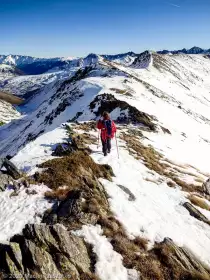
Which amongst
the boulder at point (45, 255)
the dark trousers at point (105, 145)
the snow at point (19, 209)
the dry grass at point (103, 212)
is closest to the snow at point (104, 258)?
the dry grass at point (103, 212)

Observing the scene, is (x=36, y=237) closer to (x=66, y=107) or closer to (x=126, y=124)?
(x=126, y=124)

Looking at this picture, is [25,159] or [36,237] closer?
[36,237]

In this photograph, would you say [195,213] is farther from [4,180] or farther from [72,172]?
[4,180]

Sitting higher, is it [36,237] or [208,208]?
[36,237]

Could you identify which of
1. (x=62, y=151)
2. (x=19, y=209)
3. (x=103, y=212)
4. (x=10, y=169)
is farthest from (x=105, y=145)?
(x=19, y=209)

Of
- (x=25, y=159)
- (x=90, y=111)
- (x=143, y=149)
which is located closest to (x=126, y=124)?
(x=90, y=111)

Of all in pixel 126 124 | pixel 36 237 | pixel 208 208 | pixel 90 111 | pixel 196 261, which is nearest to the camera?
pixel 36 237

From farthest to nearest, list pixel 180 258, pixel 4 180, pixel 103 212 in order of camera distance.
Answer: pixel 4 180, pixel 103 212, pixel 180 258

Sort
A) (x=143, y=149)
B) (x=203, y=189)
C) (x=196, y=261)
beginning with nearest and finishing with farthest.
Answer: (x=196, y=261) < (x=203, y=189) < (x=143, y=149)
